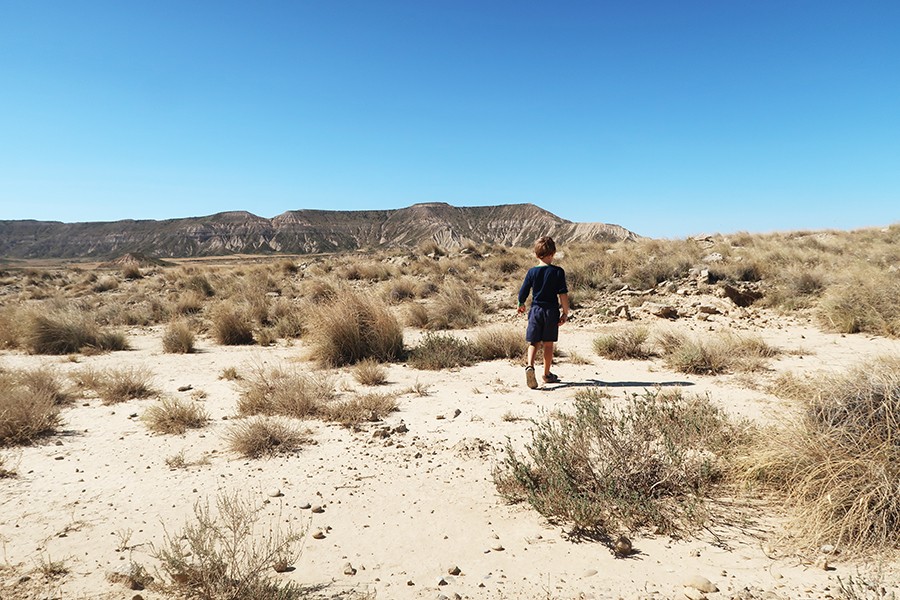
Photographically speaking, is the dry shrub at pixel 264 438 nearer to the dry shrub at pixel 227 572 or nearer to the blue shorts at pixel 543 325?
the dry shrub at pixel 227 572

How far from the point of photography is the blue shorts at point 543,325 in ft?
20.0

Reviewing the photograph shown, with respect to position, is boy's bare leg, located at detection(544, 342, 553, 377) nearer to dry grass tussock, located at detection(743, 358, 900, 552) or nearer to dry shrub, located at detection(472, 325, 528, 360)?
dry shrub, located at detection(472, 325, 528, 360)

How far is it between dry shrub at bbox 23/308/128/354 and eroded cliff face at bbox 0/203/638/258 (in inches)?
3451

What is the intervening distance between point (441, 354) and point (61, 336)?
7768 millimetres

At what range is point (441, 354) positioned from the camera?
7301mm

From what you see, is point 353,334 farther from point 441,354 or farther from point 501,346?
point 501,346

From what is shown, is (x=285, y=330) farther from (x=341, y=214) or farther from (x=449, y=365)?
(x=341, y=214)

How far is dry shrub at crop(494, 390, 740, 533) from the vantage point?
296 cm

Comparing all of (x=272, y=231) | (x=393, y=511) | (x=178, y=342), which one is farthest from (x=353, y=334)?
(x=272, y=231)

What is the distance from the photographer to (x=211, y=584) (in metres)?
2.30

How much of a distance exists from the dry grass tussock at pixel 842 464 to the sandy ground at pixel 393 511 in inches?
7.1

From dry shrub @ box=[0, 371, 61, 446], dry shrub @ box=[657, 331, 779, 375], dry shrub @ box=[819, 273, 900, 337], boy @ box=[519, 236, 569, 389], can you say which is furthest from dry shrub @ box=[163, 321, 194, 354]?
dry shrub @ box=[819, 273, 900, 337]

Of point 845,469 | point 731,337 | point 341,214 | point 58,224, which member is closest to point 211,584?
point 845,469

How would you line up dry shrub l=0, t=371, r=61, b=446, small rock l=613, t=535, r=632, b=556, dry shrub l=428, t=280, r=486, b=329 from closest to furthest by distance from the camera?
small rock l=613, t=535, r=632, b=556 < dry shrub l=0, t=371, r=61, b=446 < dry shrub l=428, t=280, r=486, b=329
